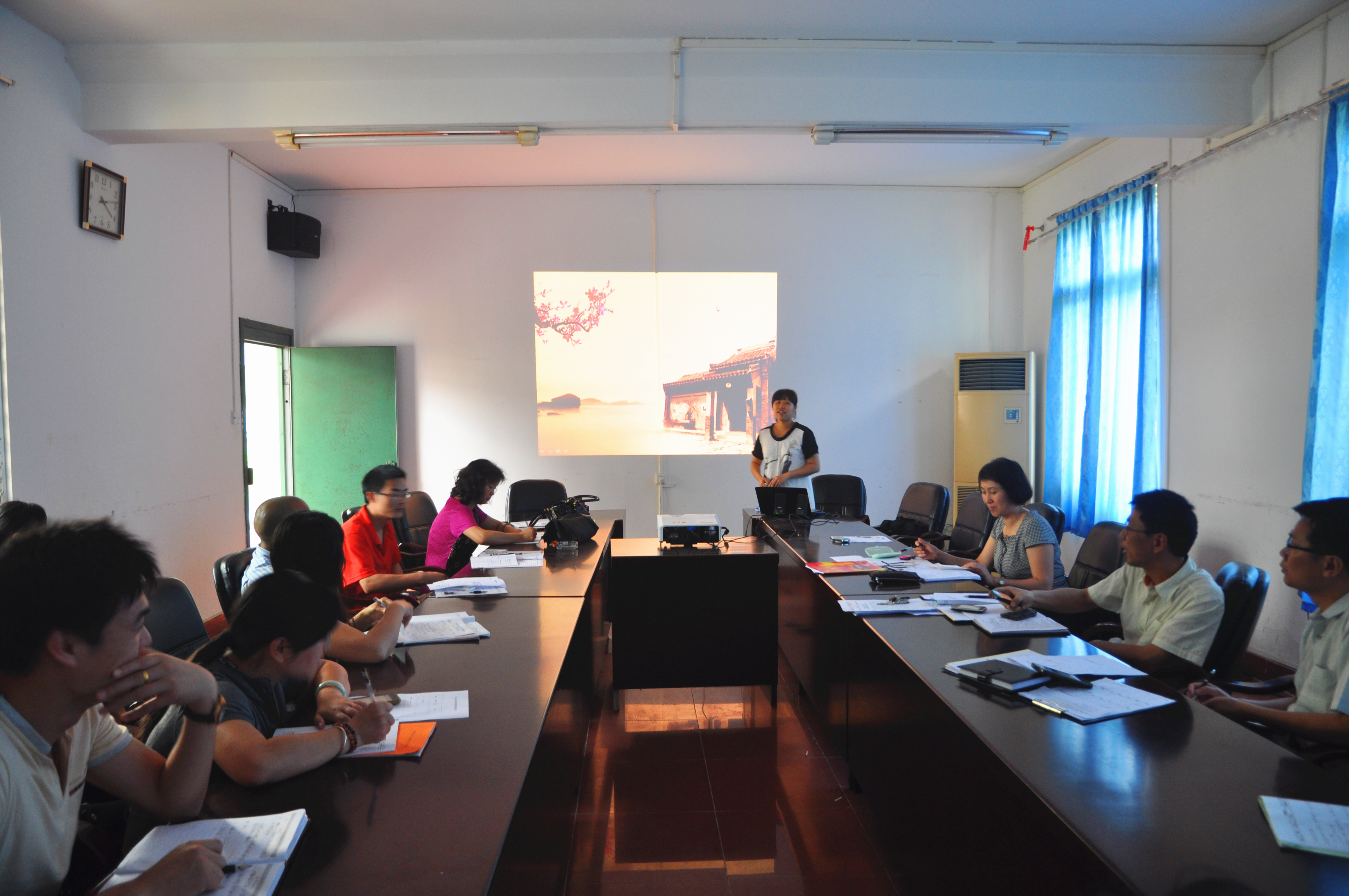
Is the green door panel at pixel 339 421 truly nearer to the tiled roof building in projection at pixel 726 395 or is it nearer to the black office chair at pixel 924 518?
the tiled roof building in projection at pixel 726 395

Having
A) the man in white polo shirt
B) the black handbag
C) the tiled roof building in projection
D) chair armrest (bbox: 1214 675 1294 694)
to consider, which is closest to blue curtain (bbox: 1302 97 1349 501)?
chair armrest (bbox: 1214 675 1294 694)

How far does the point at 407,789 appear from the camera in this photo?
1.33 m

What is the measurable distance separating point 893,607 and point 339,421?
4924 millimetres

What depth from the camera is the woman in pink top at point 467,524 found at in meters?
3.78

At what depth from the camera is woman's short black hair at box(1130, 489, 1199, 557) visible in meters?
2.34

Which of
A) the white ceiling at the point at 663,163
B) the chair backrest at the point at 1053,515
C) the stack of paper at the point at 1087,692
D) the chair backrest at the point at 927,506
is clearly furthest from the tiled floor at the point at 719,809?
the white ceiling at the point at 663,163

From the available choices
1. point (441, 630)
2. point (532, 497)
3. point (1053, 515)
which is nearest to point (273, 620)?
point (441, 630)

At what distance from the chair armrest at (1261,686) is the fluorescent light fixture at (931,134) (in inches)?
117

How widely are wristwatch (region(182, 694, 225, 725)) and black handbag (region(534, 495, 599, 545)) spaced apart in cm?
253

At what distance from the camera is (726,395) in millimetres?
6332

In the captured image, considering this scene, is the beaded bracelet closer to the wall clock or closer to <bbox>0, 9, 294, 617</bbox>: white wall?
<bbox>0, 9, 294, 617</bbox>: white wall

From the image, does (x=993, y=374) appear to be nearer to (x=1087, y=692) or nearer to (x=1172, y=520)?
(x=1172, y=520)

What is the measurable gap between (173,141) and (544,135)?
1987 millimetres

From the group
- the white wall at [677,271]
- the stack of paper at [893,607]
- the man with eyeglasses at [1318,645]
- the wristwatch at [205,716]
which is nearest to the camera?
the wristwatch at [205,716]
